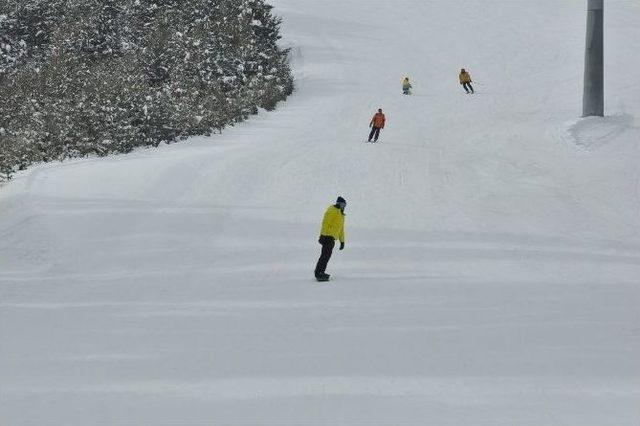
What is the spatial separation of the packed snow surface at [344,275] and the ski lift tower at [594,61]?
0.66 meters

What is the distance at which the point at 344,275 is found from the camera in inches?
485

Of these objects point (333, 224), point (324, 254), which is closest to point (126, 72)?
point (333, 224)

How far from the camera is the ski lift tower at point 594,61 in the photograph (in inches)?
959

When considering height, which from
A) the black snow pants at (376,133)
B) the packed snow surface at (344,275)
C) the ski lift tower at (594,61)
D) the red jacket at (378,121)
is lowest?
the packed snow surface at (344,275)

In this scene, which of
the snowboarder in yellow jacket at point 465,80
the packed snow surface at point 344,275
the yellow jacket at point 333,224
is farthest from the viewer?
the snowboarder in yellow jacket at point 465,80

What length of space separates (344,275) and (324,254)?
2.17 feet

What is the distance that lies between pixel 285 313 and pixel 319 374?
2.77 metres

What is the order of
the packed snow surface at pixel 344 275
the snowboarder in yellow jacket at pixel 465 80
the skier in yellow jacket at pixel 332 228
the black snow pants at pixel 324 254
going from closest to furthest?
the packed snow surface at pixel 344 275, the black snow pants at pixel 324 254, the skier in yellow jacket at pixel 332 228, the snowboarder in yellow jacket at pixel 465 80

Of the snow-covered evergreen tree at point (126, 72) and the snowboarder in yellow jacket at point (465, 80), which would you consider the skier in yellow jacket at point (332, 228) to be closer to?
the snow-covered evergreen tree at point (126, 72)

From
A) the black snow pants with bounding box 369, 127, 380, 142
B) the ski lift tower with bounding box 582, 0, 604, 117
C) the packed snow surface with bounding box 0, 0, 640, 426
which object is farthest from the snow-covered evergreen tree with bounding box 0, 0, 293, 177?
the ski lift tower with bounding box 582, 0, 604, 117

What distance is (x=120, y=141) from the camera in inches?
948

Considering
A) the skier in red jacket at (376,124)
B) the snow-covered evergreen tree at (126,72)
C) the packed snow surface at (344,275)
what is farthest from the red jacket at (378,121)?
the snow-covered evergreen tree at (126,72)

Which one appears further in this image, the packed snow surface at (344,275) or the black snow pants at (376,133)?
the black snow pants at (376,133)

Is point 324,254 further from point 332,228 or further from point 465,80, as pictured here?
point 465,80
